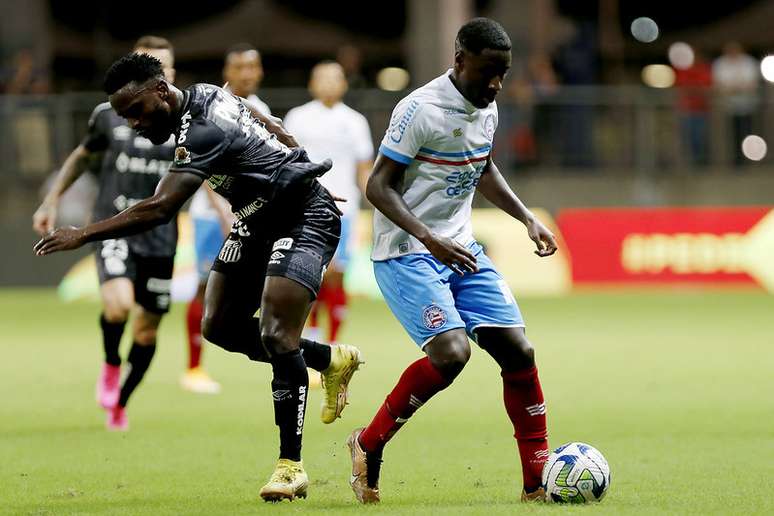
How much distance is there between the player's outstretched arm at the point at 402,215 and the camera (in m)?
6.42

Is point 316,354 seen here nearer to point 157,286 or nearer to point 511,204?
point 511,204

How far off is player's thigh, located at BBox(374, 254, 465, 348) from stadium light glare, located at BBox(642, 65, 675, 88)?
Result: 2457cm

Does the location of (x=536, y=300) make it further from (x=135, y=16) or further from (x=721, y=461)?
(x=135, y=16)

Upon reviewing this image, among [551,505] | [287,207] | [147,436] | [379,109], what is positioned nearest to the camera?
[551,505]

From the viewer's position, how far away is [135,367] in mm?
9414

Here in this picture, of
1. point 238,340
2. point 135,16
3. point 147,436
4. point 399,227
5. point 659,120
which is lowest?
point 147,436

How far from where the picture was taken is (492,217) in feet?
68.9

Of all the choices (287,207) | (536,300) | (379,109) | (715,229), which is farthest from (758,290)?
(287,207)

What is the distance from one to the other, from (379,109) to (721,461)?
15.0m

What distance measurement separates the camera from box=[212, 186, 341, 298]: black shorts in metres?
6.97

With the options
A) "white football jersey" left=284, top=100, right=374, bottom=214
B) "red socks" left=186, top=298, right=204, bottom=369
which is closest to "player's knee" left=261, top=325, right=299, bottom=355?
"red socks" left=186, top=298, right=204, bottom=369

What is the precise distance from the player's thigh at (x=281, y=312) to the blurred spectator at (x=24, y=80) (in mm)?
17293

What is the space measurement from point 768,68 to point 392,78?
7.79m

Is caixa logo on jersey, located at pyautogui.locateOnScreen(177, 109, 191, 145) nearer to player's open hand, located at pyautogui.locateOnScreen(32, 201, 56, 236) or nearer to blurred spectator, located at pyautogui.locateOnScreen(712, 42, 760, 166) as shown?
player's open hand, located at pyautogui.locateOnScreen(32, 201, 56, 236)
